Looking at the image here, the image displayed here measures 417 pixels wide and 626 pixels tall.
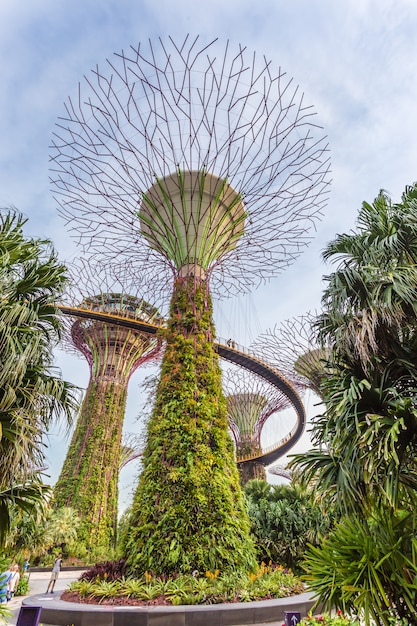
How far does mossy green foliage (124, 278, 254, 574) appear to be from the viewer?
8.09m

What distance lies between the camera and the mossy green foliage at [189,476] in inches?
319

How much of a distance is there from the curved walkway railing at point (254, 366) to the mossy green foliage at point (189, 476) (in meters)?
7.46

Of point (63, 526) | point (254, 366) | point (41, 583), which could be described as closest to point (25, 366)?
point (41, 583)

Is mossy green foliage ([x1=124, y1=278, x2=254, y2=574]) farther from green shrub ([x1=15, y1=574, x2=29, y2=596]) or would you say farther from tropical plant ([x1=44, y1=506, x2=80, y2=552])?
tropical plant ([x1=44, y1=506, x2=80, y2=552])

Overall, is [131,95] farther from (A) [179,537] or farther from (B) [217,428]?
(A) [179,537]

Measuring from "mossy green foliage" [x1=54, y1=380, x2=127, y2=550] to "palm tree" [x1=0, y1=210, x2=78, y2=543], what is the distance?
52.0 feet

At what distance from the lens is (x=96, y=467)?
71.5 ft

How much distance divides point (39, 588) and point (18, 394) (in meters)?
11.1

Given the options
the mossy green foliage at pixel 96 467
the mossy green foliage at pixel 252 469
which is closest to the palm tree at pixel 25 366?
the mossy green foliage at pixel 96 467

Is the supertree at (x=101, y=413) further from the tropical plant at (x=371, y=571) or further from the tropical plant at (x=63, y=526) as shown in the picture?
the tropical plant at (x=371, y=571)

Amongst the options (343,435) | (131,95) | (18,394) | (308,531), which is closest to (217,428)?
(343,435)

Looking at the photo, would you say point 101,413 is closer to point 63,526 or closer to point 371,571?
point 63,526

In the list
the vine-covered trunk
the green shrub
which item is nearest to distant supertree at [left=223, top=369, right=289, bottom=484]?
the vine-covered trunk

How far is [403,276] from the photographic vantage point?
657 centimetres
